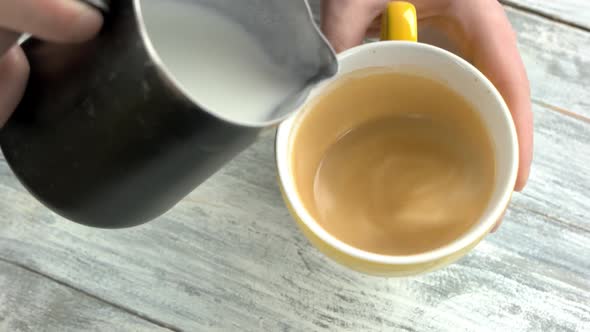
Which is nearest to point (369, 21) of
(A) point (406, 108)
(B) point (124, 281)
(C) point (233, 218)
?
(A) point (406, 108)

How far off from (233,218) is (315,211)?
12 centimetres

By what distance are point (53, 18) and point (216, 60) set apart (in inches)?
4.3

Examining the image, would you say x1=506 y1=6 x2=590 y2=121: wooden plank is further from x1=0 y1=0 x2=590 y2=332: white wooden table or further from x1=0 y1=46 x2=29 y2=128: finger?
→ x1=0 y1=46 x2=29 y2=128: finger

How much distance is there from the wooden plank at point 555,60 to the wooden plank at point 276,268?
0.08 feet

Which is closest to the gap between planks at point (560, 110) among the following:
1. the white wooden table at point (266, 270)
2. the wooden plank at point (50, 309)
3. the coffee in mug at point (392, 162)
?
the white wooden table at point (266, 270)

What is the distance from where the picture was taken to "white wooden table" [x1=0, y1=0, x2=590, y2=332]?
478mm

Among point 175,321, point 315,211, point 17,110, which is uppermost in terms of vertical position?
point 17,110

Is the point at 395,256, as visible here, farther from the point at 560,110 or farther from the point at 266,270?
the point at 560,110

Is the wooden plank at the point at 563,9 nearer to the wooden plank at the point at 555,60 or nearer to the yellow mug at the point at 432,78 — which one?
the wooden plank at the point at 555,60

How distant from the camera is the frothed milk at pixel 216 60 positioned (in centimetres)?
33

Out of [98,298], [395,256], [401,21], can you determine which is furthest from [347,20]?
[98,298]

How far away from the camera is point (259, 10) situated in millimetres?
337

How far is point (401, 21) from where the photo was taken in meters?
0.40

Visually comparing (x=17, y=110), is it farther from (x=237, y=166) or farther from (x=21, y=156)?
(x=237, y=166)
